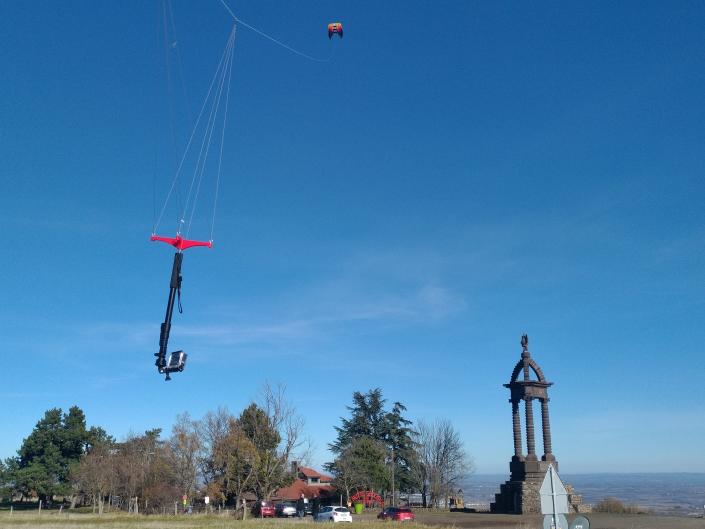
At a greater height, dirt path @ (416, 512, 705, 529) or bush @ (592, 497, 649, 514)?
dirt path @ (416, 512, 705, 529)

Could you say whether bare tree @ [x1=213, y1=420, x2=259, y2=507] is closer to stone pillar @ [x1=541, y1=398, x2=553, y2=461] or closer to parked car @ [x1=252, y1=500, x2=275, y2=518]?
parked car @ [x1=252, y1=500, x2=275, y2=518]

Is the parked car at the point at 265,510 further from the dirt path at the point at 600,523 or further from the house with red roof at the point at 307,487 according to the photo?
the dirt path at the point at 600,523

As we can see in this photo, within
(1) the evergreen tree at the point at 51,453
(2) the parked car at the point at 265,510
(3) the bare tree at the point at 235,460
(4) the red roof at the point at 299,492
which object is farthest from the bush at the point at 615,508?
(1) the evergreen tree at the point at 51,453

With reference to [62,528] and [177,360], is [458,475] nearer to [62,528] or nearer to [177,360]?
[62,528]

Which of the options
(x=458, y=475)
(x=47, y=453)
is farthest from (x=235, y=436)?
(x=47, y=453)

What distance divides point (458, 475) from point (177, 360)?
6175 centimetres

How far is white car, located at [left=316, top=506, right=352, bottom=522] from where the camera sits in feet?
135

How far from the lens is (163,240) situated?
1747cm

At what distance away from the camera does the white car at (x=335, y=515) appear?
135 ft

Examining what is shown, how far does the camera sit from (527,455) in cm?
4641

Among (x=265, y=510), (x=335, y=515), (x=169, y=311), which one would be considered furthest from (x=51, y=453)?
(x=169, y=311)

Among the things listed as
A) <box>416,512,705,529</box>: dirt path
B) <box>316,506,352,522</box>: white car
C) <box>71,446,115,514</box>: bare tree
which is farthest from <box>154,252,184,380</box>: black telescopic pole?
<box>71,446,115,514</box>: bare tree

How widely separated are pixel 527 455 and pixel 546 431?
3154 mm

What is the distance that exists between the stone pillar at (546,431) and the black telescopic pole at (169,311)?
3795 cm
